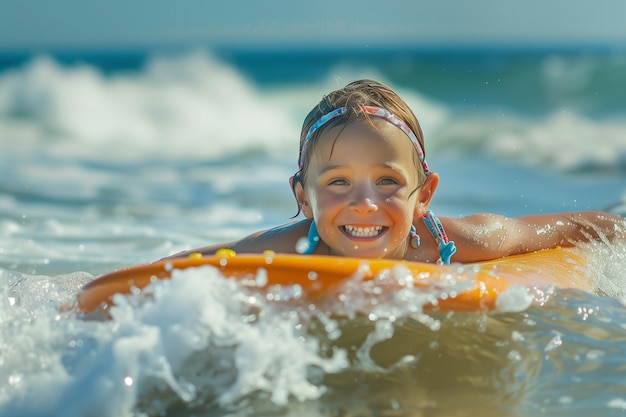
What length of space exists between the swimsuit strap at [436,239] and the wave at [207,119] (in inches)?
299

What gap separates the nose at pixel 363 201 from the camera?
305 centimetres

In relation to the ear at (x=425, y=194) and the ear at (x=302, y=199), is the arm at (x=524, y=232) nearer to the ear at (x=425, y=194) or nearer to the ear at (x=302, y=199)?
the ear at (x=425, y=194)

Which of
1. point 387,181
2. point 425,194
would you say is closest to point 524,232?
point 425,194

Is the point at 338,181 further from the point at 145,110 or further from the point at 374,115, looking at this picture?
the point at 145,110

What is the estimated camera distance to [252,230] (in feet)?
19.8

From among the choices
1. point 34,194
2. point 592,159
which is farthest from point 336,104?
point 592,159

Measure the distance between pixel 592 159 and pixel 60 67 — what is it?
34.7ft

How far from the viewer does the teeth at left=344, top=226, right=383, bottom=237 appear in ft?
10.3

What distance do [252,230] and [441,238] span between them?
2.59 meters

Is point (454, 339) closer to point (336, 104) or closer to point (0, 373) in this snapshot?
point (336, 104)

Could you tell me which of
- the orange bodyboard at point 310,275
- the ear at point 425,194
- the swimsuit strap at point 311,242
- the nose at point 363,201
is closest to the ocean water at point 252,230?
the orange bodyboard at point 310,275

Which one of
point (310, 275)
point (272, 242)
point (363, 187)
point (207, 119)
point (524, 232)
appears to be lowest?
point (310, 275)

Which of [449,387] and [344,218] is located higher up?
[344,218]

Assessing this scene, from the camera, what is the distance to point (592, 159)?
442 inches
